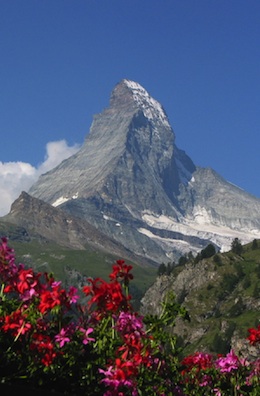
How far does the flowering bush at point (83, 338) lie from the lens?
9023 mm

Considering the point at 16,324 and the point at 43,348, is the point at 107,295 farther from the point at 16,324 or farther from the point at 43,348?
the point at 16,324

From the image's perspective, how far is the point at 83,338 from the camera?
9867 mm

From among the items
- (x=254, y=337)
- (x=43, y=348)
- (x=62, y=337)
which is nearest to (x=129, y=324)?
(x=62, y=337)

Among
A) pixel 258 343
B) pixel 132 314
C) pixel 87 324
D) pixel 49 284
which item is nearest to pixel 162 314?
pixel 132 314

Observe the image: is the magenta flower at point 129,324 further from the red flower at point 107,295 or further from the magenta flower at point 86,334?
the magenta flower at point 86,334

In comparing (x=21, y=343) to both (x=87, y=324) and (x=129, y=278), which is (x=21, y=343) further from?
(x=129, y=278)

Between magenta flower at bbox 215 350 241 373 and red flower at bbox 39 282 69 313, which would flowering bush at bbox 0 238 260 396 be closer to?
red flower at bbox 39 282 69 313

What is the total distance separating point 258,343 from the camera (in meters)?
12.1

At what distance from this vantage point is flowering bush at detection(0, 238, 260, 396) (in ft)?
29.6

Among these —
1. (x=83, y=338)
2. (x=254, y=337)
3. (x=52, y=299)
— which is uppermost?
(x=254, y=337)

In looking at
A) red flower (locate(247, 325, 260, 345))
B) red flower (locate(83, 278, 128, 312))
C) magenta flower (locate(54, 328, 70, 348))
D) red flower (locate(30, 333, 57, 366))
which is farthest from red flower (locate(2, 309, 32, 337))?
red flower (locate(247, 325, 260, 345))

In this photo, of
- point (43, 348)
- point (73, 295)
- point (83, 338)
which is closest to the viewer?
point (43, 348)

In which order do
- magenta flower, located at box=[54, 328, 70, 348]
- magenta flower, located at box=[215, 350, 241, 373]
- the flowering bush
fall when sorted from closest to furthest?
the flowering bush
magenta flower, located at box=[54, 328, 70, 348]
magenta flower, located at box=[215, 350, 241, 373]

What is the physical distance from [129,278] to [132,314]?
0.62m
